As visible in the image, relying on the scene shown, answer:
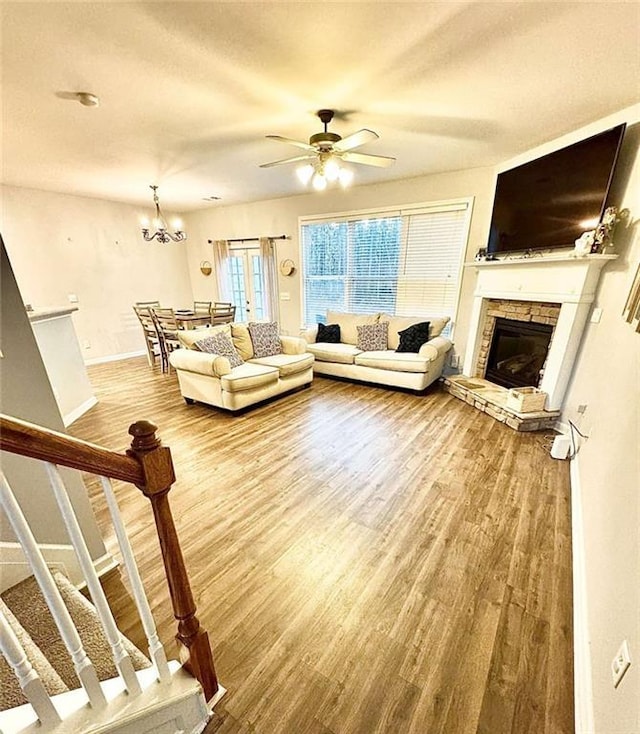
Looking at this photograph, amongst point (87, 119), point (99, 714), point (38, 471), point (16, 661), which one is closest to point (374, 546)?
point (99, 714)

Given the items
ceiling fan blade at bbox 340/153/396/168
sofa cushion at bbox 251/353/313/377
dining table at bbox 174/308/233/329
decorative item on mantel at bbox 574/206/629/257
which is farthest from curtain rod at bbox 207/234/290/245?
decorative item on mantel at bbox 574/206/629/257

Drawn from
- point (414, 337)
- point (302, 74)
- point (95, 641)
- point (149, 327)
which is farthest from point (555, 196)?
point (149, 327)

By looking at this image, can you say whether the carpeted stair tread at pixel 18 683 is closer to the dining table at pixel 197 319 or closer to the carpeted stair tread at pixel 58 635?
the carpeted stair tread at pixel 58 635

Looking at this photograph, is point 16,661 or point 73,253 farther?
point 73,253

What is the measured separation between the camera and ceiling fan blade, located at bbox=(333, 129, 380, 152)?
2.05m

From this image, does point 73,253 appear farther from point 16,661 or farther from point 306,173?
point 16,661

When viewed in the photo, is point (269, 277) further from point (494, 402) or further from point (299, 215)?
point (494, 402)

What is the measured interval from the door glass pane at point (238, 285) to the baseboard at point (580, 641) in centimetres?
607

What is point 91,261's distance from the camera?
17.5 ft

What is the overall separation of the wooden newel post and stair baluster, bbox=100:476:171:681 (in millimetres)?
74

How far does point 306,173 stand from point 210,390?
2.33m

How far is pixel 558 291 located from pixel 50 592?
382 cm

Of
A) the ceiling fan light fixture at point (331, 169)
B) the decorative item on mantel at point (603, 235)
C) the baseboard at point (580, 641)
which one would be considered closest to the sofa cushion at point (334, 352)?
the ceiling fan light fixture at point (331, 169)

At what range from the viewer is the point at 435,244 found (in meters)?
4.30
